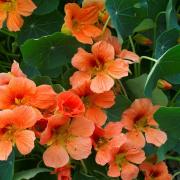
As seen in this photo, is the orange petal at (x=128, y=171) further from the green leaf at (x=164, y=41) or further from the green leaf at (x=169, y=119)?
the green leaf at (x=164, y=41)

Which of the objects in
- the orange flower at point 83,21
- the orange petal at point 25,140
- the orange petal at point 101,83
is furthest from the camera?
the orange flower at point 83,21

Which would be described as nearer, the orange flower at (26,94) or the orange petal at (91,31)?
the orange flower at (26,94)

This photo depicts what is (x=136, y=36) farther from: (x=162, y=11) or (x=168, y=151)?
(x=168, y=151)

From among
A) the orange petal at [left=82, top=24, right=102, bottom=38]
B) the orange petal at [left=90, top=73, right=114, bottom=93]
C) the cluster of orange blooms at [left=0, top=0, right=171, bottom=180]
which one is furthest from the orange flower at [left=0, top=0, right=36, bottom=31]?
the orange petal at [left=90, top=73, right=114, bottom=93]

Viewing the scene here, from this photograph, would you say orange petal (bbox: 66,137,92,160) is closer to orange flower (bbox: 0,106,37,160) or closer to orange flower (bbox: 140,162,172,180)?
orange flower (bbox: 0,106,37,160)

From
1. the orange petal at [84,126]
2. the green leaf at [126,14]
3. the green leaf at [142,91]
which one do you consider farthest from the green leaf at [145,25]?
the orange petal at [84,126]

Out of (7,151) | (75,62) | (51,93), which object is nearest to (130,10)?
(75,62)

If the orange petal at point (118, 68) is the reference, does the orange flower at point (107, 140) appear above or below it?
below

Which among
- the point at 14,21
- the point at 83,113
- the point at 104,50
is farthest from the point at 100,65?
the point at 14,21

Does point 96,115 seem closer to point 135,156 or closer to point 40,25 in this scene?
point 135,156
